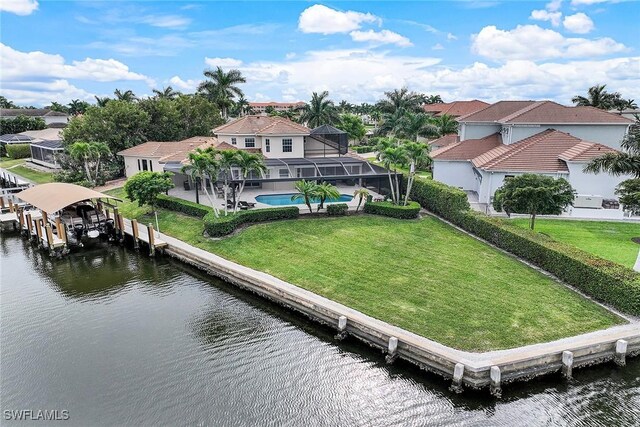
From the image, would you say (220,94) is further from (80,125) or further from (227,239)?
(227,239)

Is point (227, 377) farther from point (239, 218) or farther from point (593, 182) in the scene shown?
point (593, 182)

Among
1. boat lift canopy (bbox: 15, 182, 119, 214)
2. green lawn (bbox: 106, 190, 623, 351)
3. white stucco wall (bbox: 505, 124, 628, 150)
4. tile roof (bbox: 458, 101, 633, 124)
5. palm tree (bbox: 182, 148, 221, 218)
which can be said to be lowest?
green lawn (bbox: 106, 190, 623, 351)

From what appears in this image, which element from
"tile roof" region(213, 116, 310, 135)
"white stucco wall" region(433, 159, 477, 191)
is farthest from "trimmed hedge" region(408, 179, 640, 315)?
"tile roof" region(213, 116, 310, 135)


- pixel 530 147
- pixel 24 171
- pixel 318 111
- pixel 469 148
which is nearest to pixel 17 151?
pixel 24 171

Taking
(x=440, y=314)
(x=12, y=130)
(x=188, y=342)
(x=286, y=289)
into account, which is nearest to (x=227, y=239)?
(x=286, y=289)

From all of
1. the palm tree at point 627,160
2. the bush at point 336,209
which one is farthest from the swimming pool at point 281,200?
the palm tree at point 627,160

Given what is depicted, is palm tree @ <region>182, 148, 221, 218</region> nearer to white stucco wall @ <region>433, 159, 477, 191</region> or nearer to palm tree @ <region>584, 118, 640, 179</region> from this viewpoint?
white stucco wall @ <region>433, 159, 477, 191</region>
